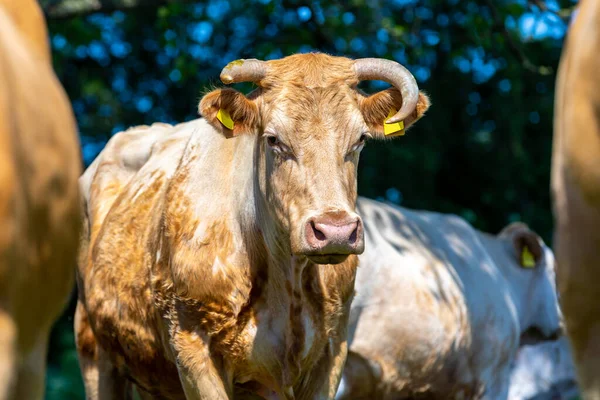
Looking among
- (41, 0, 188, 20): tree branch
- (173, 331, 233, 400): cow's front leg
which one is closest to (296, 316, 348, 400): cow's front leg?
(173, 331, 233, 400): cow's front leg

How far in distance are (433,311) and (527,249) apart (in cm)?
185

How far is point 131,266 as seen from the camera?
6.01 meters

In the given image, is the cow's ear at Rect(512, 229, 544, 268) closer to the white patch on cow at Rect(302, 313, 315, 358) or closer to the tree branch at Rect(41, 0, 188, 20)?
the tree branch at Rect(41, 0, 188, 20)

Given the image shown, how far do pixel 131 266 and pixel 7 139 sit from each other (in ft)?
11.1

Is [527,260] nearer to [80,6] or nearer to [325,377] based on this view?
[325,377]

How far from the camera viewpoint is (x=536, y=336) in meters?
9.14

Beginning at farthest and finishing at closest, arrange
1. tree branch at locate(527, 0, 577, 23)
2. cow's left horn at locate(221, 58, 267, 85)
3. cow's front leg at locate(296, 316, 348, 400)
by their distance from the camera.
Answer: tree branch at locate(527, 0, 577, 23)
cow's front leg at locate(296, 316, 348, 400)
cow's left horn at locate(221, 58, 267, 85)

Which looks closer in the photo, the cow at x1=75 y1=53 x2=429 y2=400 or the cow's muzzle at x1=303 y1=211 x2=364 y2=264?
the cow's muzzle at x1=303 y1=211 x2=364 y2=264

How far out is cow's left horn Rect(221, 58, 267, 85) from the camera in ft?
16.7

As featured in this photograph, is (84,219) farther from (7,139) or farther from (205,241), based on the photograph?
(7,139)

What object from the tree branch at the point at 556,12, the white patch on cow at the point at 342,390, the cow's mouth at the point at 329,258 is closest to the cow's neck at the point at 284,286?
the cow's mouth at the point at 329,258

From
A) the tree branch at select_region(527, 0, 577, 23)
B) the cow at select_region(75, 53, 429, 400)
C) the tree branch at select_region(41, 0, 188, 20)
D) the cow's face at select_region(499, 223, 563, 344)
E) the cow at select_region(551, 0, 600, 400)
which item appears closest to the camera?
the cow at select_region(551, 0, 600, 400)

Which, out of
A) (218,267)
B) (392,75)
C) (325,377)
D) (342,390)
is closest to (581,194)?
(392,75)

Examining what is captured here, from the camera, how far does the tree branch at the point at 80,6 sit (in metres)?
9.92
